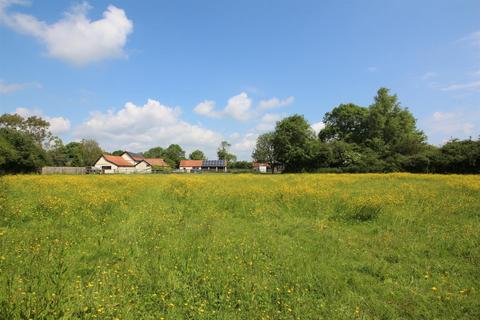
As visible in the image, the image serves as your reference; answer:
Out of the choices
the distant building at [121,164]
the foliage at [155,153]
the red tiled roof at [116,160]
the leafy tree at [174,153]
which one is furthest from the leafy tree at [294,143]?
the foliage at [155,153]

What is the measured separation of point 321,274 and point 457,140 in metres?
44.0

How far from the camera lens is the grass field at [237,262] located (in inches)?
167

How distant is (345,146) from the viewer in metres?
51.0

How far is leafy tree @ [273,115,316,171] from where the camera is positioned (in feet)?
178

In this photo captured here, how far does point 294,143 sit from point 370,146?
1455cm

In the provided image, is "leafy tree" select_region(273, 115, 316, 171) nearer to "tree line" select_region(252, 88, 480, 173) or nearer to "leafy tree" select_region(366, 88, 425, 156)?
"tree line" select_region(252, 88, 480, 173)

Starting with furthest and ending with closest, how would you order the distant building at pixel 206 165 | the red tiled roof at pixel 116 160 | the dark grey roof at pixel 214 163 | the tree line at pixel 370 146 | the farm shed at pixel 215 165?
the dark grey roof at pixel 214 163 < the distant building at pixel 206 165 < the farm shed at pixel 215 165 < the red tiled roof at pixel 116 160 < the tree line at pixel 370 146

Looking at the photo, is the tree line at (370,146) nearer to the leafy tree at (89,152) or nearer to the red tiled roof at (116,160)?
the red tiled roof at (116,160)

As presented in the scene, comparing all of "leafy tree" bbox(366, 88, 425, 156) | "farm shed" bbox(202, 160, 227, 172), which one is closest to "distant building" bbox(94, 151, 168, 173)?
"farm shed" bbox(202, 160, 227, 172)

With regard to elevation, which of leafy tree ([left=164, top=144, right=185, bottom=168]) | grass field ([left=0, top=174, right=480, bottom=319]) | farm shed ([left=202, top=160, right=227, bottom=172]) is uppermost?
leafy tree ([left=164, top=144, right=185, bottom=168])

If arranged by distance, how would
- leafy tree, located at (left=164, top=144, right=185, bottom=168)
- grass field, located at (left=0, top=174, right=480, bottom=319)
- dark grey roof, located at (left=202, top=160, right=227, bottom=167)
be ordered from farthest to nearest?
leafy tree, located at (left=164, top=144, right=185, bottom=168) < dark grey roof, located at (left=202, top=160, right=227, bottom=167) < grass field, located at (left=0, top=174, right=480, bottom=319)

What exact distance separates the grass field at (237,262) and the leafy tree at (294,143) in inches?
1718

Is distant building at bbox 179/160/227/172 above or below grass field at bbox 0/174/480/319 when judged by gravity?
above

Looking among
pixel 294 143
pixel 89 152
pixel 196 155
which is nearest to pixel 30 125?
pixel 89 152
